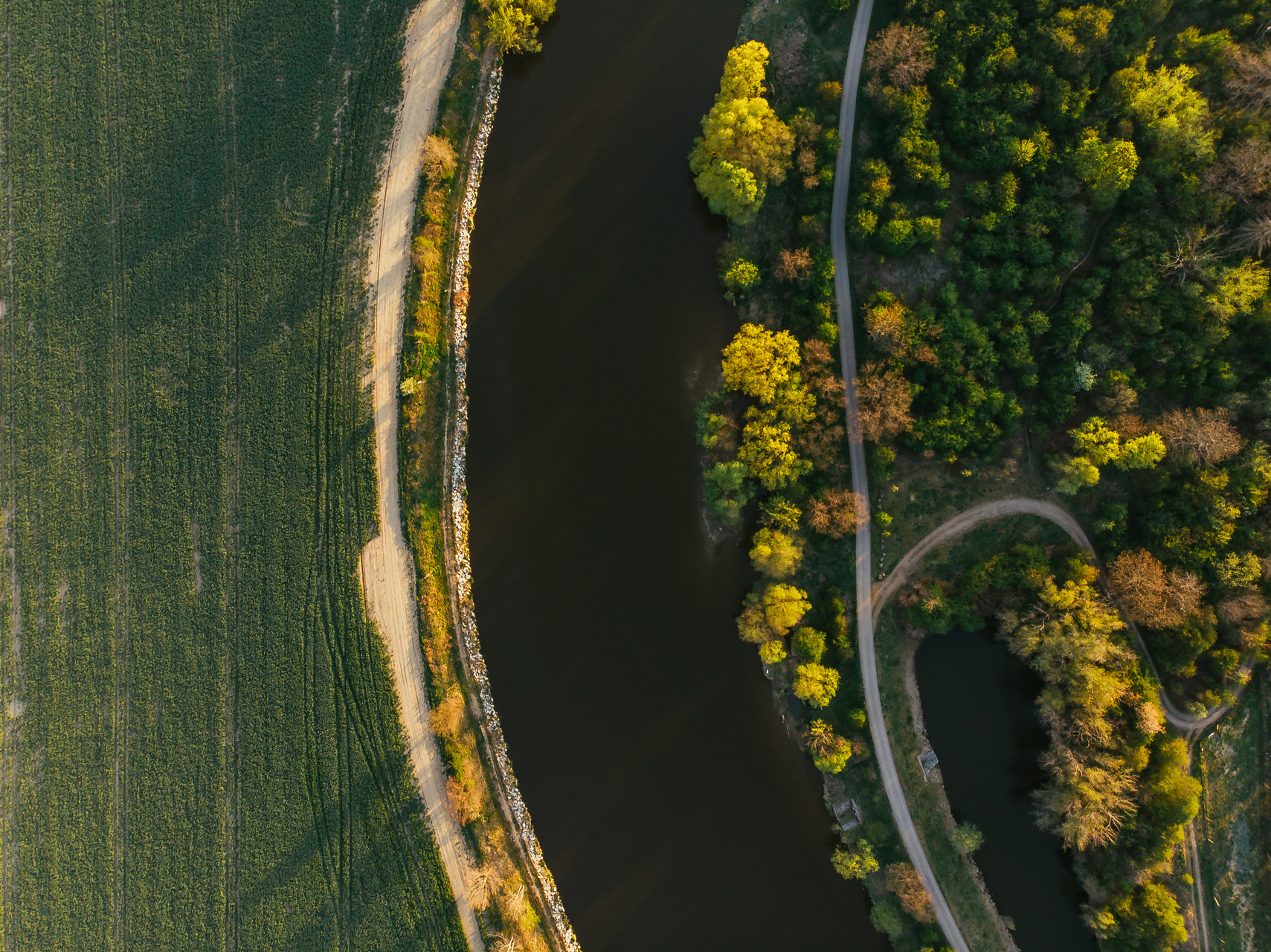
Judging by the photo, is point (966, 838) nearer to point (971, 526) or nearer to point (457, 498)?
point (971, 526)

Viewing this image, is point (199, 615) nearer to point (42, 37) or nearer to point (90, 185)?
point (90, 185)

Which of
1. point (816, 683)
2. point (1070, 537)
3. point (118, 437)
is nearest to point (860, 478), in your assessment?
point (816, 683)

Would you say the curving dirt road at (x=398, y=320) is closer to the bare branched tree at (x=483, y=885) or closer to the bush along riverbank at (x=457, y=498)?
the bush along riverbank at (x=457, y=498)

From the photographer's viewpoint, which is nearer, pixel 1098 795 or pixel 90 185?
pixel 1098 795

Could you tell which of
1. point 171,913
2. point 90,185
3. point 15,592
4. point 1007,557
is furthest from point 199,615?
point 1007,557

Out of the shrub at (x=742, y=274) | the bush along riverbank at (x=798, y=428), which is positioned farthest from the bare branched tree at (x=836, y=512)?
the shrub at (x=742, y=274)

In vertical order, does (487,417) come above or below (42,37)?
below
